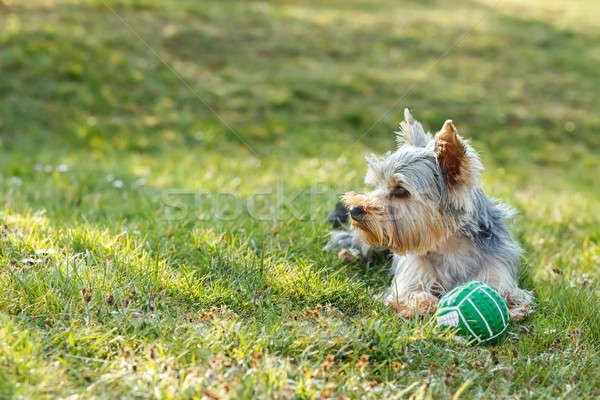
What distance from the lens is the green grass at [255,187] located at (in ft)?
11.2

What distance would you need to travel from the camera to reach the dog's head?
4273 mm

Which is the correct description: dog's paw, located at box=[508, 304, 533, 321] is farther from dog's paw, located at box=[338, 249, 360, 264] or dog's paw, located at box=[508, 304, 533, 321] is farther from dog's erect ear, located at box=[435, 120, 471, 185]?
dog's paw, located at box=[338, 249, 360, 264]

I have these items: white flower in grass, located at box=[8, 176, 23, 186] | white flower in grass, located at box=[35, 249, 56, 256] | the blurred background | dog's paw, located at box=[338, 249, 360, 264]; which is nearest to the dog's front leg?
dog's paw, located at box=[338, 249, 360, 264]

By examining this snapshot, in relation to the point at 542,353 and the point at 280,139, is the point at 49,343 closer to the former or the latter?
the point at 542,353

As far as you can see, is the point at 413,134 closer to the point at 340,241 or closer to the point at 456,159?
the point at 456,159

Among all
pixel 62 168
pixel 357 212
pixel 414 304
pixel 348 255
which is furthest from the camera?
pixel 62 168

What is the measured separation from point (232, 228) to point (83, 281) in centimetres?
182

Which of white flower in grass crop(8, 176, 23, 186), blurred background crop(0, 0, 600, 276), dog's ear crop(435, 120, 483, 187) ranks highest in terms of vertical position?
dog's ear crop(435, 120, 483, 187)

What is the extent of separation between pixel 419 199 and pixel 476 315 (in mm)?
1012

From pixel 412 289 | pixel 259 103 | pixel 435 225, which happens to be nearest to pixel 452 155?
pixel 435 225

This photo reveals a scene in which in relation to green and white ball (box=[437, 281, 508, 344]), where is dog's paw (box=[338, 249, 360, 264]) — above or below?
below

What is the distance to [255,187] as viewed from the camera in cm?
855

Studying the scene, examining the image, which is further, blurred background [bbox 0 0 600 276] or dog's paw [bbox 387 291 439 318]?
blurred background [bbox 0 0 600 276]

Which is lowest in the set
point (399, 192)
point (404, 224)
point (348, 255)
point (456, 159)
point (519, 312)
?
point (348, 255)
